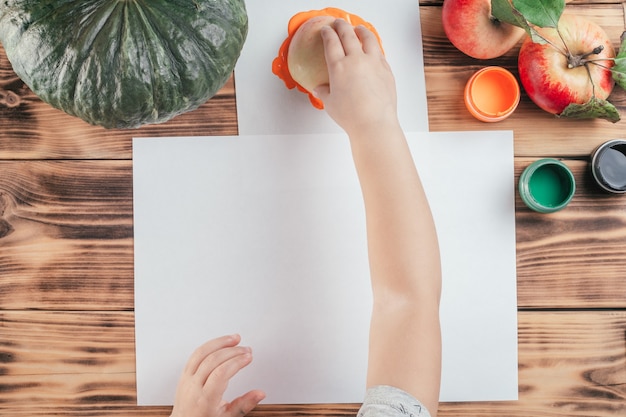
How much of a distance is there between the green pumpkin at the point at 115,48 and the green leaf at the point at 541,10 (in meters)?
0.34

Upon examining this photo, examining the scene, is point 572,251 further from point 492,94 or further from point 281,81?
point 281,81

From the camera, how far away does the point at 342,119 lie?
0.67m

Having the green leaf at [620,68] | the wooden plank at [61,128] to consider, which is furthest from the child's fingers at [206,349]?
the green leaf at [620,68]

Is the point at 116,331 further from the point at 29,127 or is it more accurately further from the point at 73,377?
the point at 29,127

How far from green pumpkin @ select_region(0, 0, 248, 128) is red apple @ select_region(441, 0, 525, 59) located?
284 mm

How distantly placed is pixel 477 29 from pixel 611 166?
0.25 m

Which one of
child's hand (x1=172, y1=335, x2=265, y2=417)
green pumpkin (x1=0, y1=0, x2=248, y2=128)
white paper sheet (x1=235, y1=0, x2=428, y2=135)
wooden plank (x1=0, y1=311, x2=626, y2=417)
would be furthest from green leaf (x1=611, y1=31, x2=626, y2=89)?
child's hand (x1=172, y1=335, x2=265, y2=417)

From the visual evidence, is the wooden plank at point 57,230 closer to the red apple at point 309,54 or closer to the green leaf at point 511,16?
the red apple at point 309,54

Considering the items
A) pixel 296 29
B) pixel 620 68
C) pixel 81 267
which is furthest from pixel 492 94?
pixel 81 267

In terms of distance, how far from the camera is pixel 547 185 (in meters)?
0.72

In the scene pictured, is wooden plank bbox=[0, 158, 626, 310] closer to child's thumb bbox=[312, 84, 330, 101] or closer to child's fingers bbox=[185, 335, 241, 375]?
child's fingers bbox=[185, 335, 241, 375]

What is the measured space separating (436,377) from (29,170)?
57 cm

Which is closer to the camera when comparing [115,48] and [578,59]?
[115,48]

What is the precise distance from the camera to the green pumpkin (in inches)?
20.9
